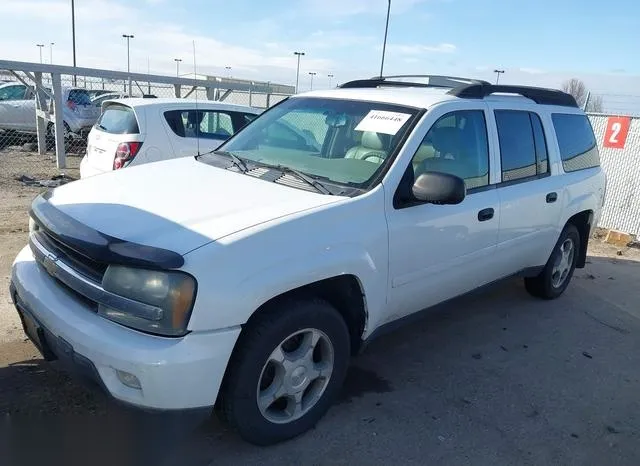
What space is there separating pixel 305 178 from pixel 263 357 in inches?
44.3

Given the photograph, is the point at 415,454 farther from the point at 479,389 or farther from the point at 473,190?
the point at 473,190

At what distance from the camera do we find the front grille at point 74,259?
2.45 m

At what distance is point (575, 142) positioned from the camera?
5.05 meters

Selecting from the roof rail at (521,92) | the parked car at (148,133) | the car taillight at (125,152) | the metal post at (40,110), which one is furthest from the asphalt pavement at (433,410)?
the metal post at (40,110)

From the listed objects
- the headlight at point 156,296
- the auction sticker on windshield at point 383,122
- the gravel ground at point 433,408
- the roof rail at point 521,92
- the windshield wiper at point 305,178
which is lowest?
the gravel ground at point 433,408

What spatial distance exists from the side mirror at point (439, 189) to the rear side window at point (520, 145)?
3.86ft

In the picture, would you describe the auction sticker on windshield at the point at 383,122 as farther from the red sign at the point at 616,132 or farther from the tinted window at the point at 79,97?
the tinted window at the point at 79,97

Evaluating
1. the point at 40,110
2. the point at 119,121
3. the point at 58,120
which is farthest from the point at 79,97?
the point at 119,121

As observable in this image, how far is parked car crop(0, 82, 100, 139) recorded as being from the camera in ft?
46.0

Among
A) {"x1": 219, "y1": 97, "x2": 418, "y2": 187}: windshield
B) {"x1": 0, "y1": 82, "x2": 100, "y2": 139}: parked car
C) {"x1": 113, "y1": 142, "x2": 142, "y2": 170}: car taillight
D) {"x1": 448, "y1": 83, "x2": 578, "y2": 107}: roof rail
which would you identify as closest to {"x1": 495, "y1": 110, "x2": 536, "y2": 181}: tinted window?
{"x1": 448, "y1": 83, "x2": 578, "y2": 107}: roof rail

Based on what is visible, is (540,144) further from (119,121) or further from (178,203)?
(119,121)

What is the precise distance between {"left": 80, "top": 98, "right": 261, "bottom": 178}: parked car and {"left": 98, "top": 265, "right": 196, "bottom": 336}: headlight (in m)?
5.12

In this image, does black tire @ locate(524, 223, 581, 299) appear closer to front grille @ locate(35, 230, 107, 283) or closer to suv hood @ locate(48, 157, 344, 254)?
suv hood @ locate(48, 157, 344, 254)

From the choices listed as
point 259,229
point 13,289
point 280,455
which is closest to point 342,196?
point 259,229
